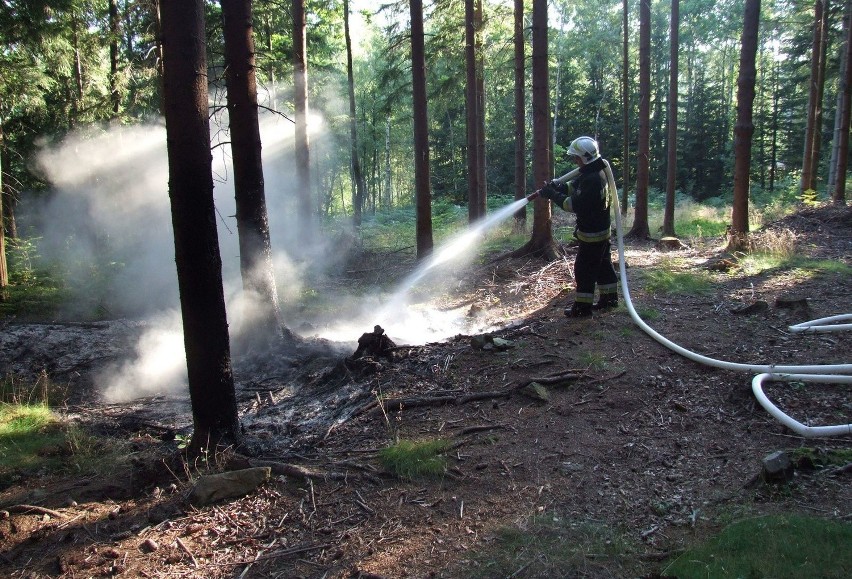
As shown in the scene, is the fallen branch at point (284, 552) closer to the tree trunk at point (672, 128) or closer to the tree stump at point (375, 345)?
Answer: the tree stump at point (375, 345)

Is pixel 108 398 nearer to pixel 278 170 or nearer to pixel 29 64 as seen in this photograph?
pixel 29 64

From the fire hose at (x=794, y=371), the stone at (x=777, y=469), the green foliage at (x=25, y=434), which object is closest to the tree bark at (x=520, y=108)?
the fire hose at (x=794, y=371)

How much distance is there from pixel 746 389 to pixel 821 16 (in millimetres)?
18355

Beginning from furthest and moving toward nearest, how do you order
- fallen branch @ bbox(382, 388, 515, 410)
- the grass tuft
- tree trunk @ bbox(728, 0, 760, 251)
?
tree trunk @ bbox(728, 0, 760, 251), the grass tuft, fallen branch @ bbox(382, 388, 515, 410)

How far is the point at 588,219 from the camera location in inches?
264

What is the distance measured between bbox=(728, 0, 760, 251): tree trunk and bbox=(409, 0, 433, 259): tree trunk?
262 inches

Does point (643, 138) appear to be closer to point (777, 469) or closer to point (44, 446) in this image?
point (777, 469)

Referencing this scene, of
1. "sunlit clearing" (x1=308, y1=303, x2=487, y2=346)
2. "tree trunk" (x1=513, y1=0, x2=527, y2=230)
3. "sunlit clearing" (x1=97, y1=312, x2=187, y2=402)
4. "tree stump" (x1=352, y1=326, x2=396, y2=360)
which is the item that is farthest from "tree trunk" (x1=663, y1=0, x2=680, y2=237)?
"sunlit clearing" (x1=97, y1=312, x2=187, y2=402)

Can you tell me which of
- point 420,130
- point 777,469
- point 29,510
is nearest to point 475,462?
point 777,469

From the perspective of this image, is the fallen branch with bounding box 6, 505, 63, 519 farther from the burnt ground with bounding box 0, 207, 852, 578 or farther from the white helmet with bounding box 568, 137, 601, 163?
the white helmet with bounding box 568, 137, 601, 163

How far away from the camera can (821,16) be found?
17203 millimetres

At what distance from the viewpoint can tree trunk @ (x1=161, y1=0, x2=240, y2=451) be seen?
4.30 metres

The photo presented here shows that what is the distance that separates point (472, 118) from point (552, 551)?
619 inches

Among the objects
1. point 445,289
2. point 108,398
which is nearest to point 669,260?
point 445,289
